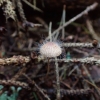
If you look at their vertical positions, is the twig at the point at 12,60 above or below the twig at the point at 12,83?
above

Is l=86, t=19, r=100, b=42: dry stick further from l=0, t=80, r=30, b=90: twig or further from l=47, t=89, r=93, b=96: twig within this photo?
l=0, t=80, r=30, b=90: twig

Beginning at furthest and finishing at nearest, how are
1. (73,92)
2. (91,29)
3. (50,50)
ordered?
1. (91,29)
2. (73,92)
3. (50,50)

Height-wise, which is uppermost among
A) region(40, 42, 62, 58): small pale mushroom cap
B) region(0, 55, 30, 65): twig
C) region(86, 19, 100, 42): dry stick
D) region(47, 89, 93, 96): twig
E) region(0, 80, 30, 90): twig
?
region(86, 19, 100, 42): dry stick

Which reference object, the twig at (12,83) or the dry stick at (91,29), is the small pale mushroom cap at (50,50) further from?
the dry stick at (91,29)

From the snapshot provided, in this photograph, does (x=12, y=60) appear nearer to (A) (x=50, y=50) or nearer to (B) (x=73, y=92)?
(A) (x=50, y=50)

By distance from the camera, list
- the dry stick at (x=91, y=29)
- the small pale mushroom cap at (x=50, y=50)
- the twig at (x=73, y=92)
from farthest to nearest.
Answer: the dry stick at (x=91, y=29) < the twig at (x=73, y=92) < the small pale mushroom cap at (x=50, y=50)

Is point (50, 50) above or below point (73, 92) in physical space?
above

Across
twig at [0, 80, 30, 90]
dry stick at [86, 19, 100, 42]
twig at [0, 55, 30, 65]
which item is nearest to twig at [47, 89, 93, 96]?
twig at [0, 80, 30, 90]

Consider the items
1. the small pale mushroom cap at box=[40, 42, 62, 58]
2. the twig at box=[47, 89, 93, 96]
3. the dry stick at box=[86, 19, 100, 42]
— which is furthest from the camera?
the dry stick at box=[86, 19, 100, 42]

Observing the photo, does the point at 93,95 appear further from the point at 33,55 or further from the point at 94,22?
the point at 94,22

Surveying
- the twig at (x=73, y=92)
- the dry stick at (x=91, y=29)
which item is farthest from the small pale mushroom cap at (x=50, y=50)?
the dry stick at (x=91, y=29)

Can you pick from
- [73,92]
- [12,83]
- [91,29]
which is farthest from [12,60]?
[91,29]
